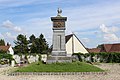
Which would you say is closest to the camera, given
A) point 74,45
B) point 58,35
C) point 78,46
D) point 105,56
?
point 58,35

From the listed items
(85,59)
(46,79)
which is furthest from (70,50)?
(46,79)

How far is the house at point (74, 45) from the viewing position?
56647 millimetres

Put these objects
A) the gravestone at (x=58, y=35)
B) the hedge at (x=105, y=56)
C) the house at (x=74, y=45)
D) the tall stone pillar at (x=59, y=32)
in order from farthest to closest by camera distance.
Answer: the house at (x=74, y=45) → the hedge at (x=105, y=56) → the tall stone pillar at (x=59, y=32) → the gravestone at (x=58, y=35)

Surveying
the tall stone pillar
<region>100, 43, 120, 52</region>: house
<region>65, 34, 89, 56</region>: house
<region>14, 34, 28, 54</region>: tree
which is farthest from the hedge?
<region>14, 34, 28, 54</region>: tree

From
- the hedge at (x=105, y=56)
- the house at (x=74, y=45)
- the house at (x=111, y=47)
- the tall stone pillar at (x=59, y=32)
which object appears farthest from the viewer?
the house at (x=111, y=47)

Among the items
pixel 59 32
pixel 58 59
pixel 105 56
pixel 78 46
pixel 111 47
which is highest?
pixel 59 32

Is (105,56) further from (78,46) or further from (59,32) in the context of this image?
(59,32)

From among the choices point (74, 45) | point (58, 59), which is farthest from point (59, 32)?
point (74, 45)

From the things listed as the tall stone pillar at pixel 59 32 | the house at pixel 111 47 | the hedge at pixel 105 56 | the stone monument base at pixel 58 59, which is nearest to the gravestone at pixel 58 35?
the tall stone pillar at pixel 59 32

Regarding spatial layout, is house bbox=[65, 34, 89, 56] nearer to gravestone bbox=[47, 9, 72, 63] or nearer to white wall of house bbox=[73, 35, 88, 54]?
white wall of house bbox=[73, 35, 88, 54]

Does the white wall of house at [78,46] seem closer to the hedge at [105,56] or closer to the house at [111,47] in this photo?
the hedge at [105,56]

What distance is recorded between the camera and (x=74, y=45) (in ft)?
188

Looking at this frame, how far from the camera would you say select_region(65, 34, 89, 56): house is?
56647 millimetres

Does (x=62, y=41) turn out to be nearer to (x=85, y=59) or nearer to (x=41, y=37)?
(x=85, y=59)
